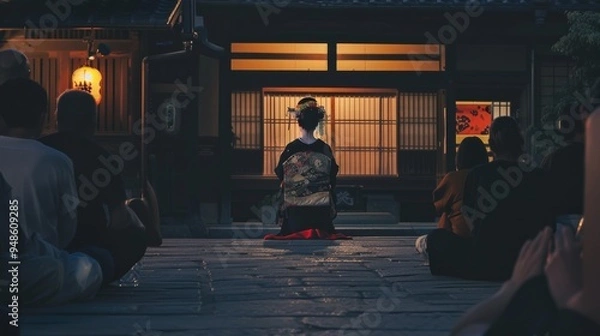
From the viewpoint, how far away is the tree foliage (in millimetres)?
18109

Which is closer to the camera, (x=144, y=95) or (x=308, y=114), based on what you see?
(x=308, y=114)

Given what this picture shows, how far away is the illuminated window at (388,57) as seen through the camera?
66.2ft

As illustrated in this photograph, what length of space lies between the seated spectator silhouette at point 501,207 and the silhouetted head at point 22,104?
2826mm

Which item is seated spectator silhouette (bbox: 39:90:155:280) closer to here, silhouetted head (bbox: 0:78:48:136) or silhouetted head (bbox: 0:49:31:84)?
silhouetted head (bbox: 0:78:48:136)

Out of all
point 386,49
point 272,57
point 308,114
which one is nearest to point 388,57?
point 386,49

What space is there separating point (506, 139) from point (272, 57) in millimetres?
12852

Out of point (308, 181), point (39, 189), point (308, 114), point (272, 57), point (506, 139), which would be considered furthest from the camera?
point (272, 57)

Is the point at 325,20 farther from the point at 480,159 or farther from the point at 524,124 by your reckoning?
the point at 480,159

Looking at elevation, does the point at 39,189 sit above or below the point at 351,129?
below

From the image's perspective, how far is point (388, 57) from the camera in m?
20.3

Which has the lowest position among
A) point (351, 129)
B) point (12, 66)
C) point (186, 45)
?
point (351, 129)

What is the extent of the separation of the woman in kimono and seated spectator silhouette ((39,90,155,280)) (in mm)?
5838

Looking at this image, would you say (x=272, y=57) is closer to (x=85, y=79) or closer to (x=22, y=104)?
(x=85, y=79)

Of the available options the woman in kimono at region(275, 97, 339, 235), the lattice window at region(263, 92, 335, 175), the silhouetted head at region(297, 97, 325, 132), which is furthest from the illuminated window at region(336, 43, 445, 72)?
the silhouetted head at region(297, 97, 325, 132)
